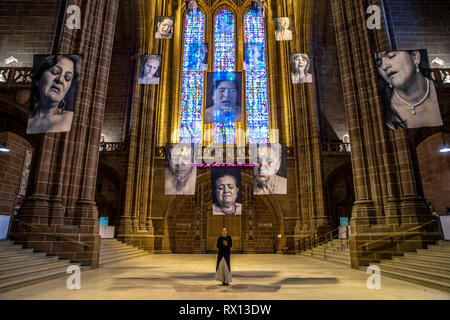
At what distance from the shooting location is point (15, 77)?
13477 millimetres

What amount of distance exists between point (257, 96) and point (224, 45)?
198 inches

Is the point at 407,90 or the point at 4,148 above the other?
the point at 4,148

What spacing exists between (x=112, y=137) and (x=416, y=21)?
64.4 ft

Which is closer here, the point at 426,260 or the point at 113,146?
the point at 426,260

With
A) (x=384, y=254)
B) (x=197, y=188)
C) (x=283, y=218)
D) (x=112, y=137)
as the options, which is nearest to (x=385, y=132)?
(x=384, y=254)

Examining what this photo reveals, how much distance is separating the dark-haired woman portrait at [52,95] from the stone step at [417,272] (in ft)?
31.2

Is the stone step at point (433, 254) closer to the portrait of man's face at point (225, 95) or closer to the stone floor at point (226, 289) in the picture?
the stone floor at point (226, 289)

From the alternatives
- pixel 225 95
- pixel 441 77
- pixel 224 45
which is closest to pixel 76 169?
pixel 225 95

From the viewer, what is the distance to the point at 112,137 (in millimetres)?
18688

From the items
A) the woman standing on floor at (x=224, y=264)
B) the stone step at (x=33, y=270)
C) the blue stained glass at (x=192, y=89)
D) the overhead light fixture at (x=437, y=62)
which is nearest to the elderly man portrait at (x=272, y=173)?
the blue stained glass at (x=192, y=89)

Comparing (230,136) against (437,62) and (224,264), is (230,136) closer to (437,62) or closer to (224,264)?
(437,62)

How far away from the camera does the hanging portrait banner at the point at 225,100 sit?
1152 centimetres

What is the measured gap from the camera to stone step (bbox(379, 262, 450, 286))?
5.62 metres

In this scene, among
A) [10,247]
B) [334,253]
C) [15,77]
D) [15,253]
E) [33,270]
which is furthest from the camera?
[15,77]
